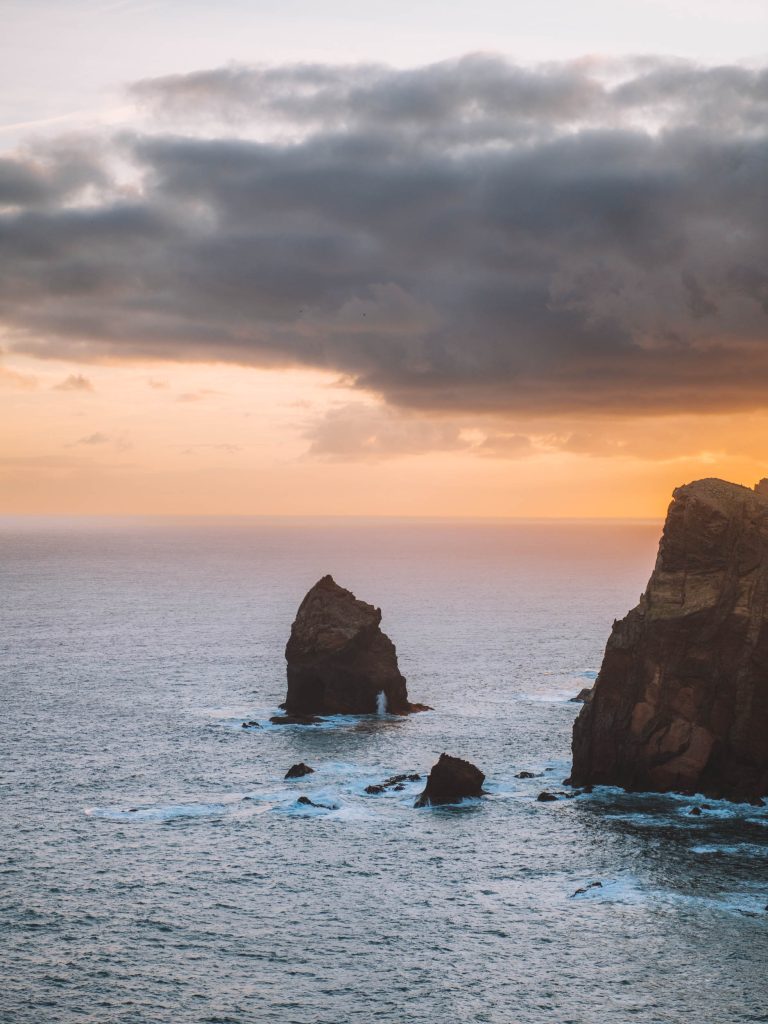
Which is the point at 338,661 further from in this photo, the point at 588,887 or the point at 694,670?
the point at 588,887

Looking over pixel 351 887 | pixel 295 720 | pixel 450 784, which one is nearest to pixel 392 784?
pixel 450 784

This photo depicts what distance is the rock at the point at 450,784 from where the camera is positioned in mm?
Answer: 93500

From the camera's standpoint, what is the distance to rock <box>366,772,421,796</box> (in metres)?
95.2

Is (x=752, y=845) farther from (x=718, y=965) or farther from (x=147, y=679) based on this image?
(x=147, y=679)

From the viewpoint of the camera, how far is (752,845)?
8062 cm

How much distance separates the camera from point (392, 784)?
320 ft

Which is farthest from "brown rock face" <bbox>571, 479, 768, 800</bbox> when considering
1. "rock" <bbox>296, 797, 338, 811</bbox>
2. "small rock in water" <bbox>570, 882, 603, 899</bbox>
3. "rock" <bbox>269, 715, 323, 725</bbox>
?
"rock" <bbox>269, 715, 323, 725</bbox>

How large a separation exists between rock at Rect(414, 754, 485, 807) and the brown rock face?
10.6m

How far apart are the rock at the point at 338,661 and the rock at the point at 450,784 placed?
35820 mm

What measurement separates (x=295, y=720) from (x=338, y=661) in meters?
9.18

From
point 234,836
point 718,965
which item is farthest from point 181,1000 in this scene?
point 718,965

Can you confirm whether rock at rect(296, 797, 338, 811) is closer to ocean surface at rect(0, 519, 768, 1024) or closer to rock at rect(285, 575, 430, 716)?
ocean surface at rect(0, 519, 768, 1024)

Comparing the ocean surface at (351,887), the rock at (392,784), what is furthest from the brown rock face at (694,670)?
the rock at (392,784)

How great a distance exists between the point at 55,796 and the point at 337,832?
87.5 feet
